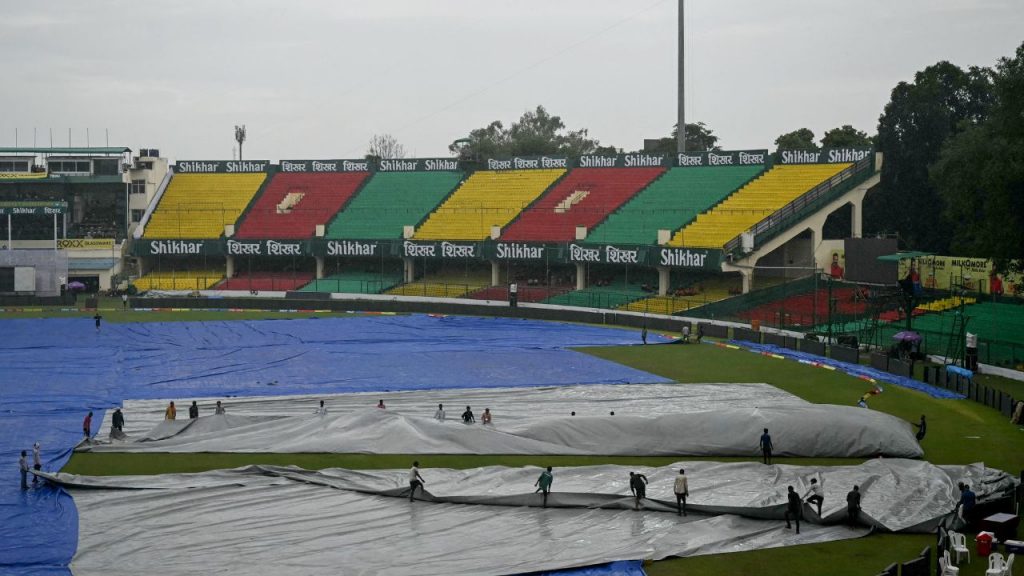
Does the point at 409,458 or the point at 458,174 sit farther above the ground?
the point at 458,174

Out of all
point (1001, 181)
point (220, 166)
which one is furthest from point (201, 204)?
point (1001, 181)

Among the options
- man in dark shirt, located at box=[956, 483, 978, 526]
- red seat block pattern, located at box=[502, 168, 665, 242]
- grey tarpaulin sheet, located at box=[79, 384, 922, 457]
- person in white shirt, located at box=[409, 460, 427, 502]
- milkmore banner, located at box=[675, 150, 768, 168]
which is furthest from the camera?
milkmore banner, located at box=[675, 150, 768, 168]

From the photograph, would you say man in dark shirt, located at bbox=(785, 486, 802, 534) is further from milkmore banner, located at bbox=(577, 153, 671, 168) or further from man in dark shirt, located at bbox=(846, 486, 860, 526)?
milkmore banner, located at bbox=(577, 153, 671, 168)

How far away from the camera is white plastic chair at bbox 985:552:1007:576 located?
2092 cm

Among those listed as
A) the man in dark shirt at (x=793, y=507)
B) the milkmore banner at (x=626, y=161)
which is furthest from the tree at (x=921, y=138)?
the man in dark shirt at (x=793, y=507)

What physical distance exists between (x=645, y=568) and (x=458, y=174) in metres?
79.4

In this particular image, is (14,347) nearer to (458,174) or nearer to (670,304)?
(670,304)

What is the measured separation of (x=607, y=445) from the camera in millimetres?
32750

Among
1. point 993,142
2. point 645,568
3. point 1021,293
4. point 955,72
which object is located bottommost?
point 645,568

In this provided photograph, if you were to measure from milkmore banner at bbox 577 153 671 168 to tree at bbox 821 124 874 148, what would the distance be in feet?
49.2

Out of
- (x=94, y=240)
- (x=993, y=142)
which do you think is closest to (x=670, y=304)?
(x=993, y=142)

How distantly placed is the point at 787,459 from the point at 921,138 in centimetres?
5543

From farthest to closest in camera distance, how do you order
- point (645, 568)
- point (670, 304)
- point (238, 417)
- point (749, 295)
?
1. point (670, 304)
2. point (749, 295)
3. point (238, 417)
4. point (645, 568)

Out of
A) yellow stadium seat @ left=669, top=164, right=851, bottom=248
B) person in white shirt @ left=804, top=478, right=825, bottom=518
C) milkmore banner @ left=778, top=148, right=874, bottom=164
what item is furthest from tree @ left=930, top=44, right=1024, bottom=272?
person in white shirt @ left=804, top=478, right=825, bottom=518
